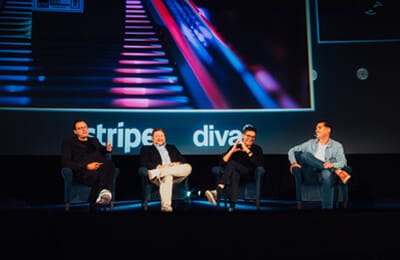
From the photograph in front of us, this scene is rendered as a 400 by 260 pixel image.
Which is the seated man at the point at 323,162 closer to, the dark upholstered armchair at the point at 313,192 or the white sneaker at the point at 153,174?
the dark upholstered armchair at the point at 313,192

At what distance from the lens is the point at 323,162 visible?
430 cm

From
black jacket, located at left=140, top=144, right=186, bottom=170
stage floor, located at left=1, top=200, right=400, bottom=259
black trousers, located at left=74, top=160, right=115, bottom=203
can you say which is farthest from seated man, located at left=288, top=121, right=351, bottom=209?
stage floor, located at left=1, top=200, right=400, bottom=259

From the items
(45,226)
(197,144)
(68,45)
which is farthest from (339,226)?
(68,45)

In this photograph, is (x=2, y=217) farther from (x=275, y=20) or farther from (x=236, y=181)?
(x=275, y=20)

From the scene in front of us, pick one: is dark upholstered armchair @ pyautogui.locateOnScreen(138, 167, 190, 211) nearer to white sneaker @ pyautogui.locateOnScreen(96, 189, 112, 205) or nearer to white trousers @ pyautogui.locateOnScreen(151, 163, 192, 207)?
white trousers @ pyautogui.locateOnScreen(151, 163, 192, 207)

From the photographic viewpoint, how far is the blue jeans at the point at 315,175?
4152 millimetres

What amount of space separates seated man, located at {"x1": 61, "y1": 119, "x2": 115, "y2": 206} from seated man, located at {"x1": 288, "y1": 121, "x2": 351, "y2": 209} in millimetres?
1735

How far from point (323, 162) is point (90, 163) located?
85.6 inches

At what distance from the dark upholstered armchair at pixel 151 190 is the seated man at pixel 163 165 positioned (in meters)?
0.05

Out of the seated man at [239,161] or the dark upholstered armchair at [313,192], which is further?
the seated man at [239,161]

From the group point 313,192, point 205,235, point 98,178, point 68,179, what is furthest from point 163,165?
point 205,235

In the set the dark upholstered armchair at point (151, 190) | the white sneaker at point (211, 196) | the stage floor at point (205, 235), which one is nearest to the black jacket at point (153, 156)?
the dark upholstered armchair at point (151, 190)

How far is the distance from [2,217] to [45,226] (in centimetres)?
23

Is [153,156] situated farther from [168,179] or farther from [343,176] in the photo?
[343,176]
